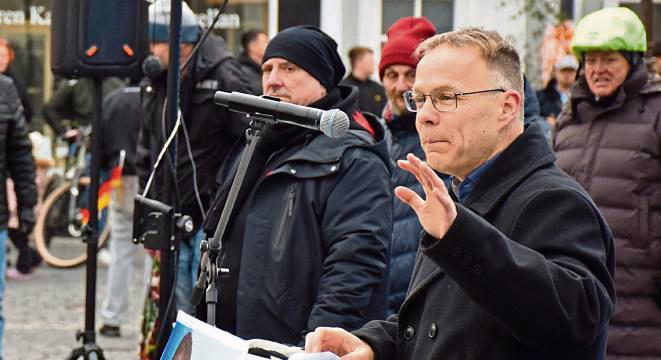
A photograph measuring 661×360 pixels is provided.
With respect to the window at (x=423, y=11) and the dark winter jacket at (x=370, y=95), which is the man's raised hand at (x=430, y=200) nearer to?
the dark winter jacket at (x=370, y=95)

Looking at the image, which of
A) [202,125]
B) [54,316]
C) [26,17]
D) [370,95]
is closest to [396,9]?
[370,95]

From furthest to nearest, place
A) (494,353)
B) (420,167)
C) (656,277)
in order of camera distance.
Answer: (656,277) → (494,353) → (420,167)

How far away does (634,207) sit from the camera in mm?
6090

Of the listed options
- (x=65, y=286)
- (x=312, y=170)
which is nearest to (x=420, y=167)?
(x=312, y=170)

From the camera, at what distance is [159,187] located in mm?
7352

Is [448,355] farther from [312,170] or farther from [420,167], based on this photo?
[312,170]

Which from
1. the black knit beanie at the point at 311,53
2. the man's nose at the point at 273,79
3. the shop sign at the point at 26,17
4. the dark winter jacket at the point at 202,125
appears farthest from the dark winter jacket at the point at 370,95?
the man's nose at the point at 273,79

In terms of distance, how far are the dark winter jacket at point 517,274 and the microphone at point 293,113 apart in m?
0.54

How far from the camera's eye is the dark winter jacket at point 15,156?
27.0ft

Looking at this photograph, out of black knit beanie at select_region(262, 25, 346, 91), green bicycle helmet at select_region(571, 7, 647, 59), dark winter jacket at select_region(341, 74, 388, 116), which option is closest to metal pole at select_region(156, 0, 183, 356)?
black knit beanie at select_region(262, 25, 346, 91)

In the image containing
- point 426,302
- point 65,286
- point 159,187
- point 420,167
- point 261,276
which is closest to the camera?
point 420,167

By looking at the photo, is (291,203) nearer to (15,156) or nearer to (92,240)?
(92,240)

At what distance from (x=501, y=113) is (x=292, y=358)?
0.70 meters

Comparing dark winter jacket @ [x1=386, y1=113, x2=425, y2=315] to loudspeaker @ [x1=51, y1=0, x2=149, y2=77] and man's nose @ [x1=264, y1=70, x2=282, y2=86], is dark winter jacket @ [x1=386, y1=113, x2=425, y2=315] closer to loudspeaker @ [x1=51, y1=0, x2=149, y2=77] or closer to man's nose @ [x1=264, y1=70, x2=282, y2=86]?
man's nose @ [x1=264, y1=70, x2=282, y2=86]
